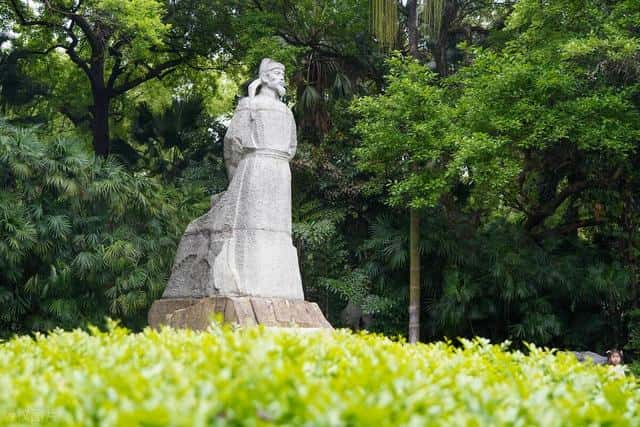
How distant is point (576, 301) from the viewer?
16188mm

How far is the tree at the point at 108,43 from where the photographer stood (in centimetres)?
1722

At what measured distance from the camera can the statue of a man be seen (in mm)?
9492

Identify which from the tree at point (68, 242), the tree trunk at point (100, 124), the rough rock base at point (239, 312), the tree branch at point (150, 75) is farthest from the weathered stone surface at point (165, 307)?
the tree branch at point (150, 75)

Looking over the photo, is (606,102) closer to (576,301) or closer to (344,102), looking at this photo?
(576,301)

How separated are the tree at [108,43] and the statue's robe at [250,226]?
7015mm

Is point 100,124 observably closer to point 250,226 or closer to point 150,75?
point 150,75

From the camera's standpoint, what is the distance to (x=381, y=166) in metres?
15.8

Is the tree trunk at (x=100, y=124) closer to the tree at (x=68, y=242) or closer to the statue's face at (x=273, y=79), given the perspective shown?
the tree at (x=68, y=242)

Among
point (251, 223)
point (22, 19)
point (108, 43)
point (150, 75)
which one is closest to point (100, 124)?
point (150, 75)

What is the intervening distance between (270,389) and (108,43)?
1722 cm

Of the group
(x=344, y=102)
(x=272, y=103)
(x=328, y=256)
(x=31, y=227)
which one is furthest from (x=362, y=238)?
(x=272, y=103)

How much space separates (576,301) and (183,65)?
11890mm

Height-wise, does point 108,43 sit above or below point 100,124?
above

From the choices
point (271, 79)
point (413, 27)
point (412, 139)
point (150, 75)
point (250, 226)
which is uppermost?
point (413, 27)
